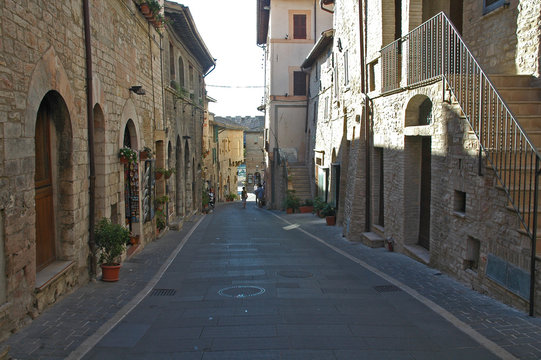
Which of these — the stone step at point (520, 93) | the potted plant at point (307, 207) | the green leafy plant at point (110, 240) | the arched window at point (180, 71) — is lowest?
the potted plant at point (307, 207)

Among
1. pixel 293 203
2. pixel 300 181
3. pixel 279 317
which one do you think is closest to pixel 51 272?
pixel 279 317

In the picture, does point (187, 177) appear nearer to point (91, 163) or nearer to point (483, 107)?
point (91, 163)

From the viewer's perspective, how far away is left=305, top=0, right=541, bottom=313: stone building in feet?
24.0

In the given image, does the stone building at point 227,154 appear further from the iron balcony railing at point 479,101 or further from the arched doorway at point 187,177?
the iron balcony railing at point 479,101

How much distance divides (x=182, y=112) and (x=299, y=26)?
16.4 metres

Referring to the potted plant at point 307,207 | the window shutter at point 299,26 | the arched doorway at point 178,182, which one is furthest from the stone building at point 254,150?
the arched doorway at point 178,182

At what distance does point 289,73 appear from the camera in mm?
34312

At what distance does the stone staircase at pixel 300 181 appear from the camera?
28.8 metres

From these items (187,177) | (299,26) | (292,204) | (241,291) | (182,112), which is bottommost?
(292,204)

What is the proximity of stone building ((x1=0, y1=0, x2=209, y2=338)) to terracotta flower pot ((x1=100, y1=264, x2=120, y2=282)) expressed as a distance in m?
0.19

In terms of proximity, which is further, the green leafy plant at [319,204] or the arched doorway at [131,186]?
the green leafy plant at [319,204]

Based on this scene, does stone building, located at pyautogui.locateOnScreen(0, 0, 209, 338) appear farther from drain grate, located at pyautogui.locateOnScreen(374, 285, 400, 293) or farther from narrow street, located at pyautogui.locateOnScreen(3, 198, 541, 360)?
drain grate, located at pyautogui.locateOnScreen(374, 285, 400, 293)

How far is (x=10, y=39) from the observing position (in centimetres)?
586

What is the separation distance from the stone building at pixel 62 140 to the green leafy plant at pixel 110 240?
172 mm
